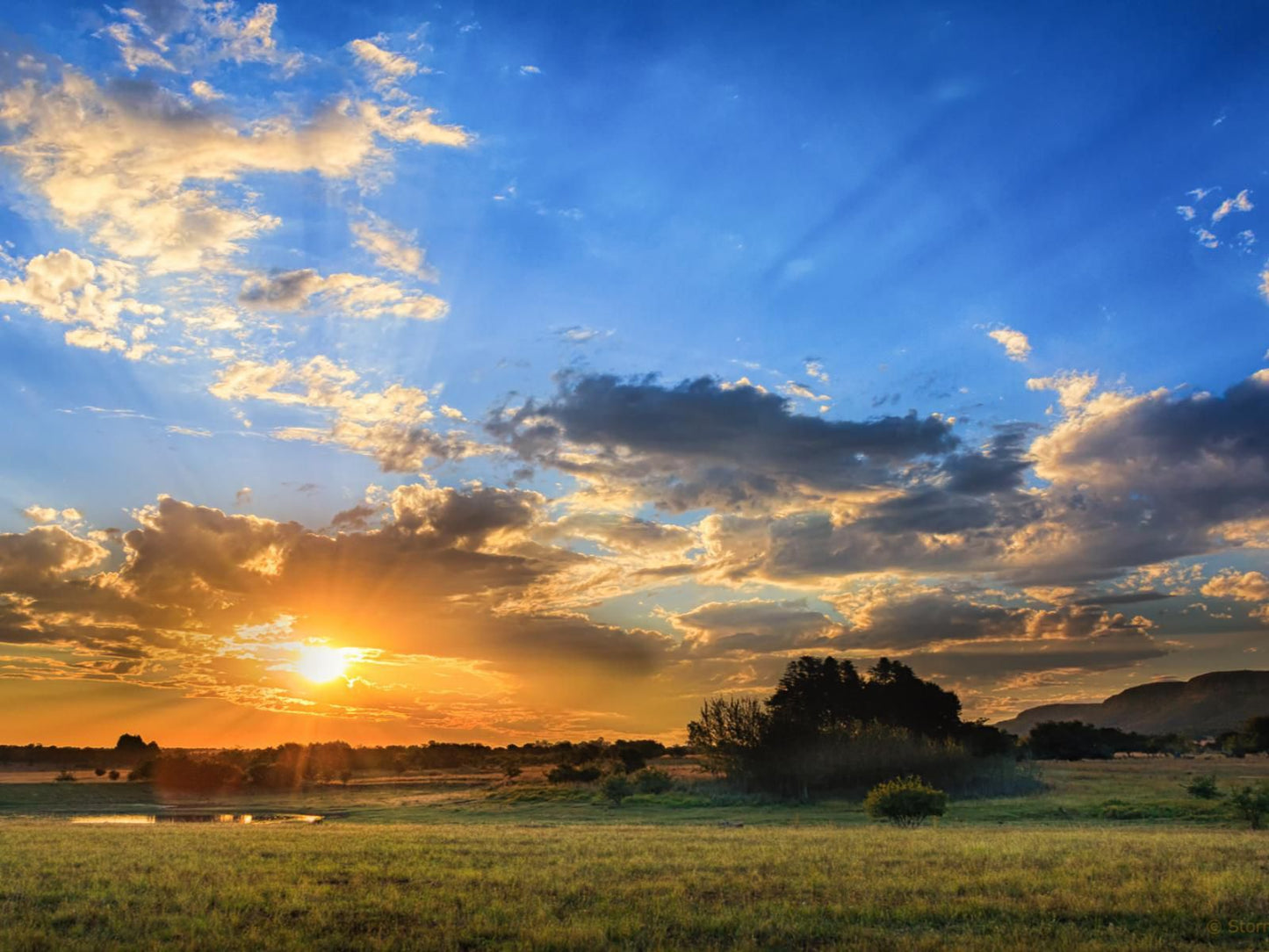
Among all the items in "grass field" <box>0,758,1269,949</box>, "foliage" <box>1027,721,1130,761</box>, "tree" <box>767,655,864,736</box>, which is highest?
"tree" <box>767,655,864,736</box>

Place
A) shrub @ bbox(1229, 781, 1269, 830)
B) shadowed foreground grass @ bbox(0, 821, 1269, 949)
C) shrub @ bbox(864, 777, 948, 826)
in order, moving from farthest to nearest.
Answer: shrub @ bbox(864, 777, 948, 826)
shrub @ bbox(1229, 781, 1269, 830)
shadowed foreground grass @ bbox(0, 821, 1269, 949)

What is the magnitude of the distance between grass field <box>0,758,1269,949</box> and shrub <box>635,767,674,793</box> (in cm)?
5175

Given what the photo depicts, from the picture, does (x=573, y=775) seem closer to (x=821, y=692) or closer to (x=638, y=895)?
(x=821, y=692)

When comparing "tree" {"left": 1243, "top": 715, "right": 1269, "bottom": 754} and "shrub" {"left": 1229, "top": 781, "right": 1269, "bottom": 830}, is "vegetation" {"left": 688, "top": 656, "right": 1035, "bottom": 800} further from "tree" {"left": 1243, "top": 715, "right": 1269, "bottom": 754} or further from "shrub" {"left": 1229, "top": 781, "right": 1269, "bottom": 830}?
"tree" {"left": 1243, "top": 715, "right": 1269, "bottom": 754}

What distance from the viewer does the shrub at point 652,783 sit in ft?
296

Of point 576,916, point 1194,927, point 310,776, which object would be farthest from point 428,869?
point 310,776

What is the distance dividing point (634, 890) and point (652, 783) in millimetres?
73738

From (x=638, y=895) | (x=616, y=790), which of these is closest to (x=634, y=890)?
(x=638, y=895)

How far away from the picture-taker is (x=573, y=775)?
10956 centimetres

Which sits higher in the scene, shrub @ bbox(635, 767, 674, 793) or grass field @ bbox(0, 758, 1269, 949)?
grass field @ bbox(0, 758, 1269, 949)

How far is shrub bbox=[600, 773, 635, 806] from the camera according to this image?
82.4 metres

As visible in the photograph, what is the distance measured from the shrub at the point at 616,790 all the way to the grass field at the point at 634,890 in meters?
43.7

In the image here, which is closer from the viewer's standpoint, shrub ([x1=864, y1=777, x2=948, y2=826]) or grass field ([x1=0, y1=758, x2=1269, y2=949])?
grass field ([x1=0, y1=758, x2=1269, y2=949])

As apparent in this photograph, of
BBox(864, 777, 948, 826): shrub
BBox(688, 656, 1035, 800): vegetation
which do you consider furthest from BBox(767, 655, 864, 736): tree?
BBox(864, 777, 948, 826): shrub
